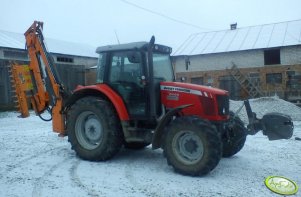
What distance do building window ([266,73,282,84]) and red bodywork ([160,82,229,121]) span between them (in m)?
16.9

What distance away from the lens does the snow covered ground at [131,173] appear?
4977 millimetres

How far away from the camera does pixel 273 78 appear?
21.9m

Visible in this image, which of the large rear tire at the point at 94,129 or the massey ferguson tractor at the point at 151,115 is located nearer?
the massey ferguson tractor at the point at 151,115

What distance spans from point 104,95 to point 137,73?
0.87 meters

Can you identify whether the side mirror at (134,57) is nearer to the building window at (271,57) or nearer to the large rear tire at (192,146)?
the large rear tire at (192,146)

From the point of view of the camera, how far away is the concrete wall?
70.6 feet

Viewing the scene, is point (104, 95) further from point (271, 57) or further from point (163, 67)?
point (271, 57)

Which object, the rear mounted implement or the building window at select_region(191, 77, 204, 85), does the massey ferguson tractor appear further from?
the building window at select_region(191, 77, 204, 85)

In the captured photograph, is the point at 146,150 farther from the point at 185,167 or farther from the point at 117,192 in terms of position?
the point at 117,192

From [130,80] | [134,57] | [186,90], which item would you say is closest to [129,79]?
[130,80]

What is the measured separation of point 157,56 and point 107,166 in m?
2.34

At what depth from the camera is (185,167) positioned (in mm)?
5680

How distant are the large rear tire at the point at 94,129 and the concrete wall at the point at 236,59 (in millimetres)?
17677

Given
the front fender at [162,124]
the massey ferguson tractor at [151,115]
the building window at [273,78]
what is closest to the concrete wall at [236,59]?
the building window at [273,78]
